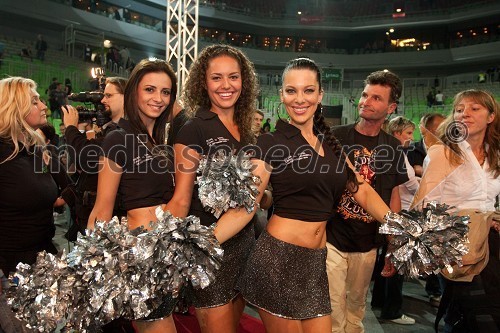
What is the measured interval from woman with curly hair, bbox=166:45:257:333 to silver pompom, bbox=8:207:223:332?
7.7 inches

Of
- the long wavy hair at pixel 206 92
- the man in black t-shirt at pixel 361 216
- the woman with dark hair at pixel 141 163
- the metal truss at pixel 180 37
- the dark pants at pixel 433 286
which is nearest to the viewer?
the woman with dark hair at pixel 141 163

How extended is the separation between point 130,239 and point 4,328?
2.86 ft

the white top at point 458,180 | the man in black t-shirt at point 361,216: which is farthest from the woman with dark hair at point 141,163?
the white top at point 458,180

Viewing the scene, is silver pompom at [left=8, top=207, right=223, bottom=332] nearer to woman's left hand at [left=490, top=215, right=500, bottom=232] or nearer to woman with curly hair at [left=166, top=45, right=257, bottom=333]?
woman with curly hair at [left=166, top=45, right=257, bottom=333]

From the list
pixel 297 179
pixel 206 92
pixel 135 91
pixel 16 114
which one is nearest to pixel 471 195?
pixel 297 179

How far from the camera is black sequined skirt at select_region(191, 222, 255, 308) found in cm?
204

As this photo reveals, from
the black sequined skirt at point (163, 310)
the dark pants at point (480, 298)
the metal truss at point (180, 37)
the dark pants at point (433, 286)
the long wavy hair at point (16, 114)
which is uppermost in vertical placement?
the metal truss at point (180, 37)

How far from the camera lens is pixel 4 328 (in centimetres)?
199

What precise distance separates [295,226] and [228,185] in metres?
0.40

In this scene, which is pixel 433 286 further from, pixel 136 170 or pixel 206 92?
pixel 136 170

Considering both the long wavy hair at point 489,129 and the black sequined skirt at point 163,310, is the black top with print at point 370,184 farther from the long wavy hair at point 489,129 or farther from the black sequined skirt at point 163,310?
the black sequined skirt at point 163,310

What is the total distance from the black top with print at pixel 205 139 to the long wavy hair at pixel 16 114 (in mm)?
952

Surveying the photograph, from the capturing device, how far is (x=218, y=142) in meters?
2.18

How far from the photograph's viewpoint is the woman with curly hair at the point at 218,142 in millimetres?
Answer: 2008
